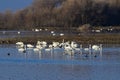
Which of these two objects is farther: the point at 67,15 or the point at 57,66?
the point at 67,15

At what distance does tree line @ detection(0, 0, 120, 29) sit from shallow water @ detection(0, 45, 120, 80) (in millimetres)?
38403

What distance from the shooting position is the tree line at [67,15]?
67.9 metres

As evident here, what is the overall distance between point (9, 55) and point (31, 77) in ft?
27.7

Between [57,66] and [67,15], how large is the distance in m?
46.0

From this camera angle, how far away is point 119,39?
36156 millimetres

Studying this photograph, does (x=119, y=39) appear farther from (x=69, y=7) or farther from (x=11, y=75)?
(x=69, y=7)

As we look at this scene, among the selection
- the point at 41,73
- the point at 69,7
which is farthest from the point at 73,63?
the point at 69,7

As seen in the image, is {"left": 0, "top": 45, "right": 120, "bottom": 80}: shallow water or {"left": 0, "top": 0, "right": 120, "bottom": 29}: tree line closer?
{"left": 0, "top": 45, "right": 120, "bottom": 80}: shallow water

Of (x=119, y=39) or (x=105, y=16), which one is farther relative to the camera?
(x=105, y=16)

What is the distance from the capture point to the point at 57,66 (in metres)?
22.5

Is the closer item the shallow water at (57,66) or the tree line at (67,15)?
the shallow water at (57,66)

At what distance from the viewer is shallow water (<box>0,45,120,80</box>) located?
19234 millimetres

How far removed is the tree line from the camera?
6794 centimetres

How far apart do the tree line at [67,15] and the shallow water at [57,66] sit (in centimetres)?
3840
